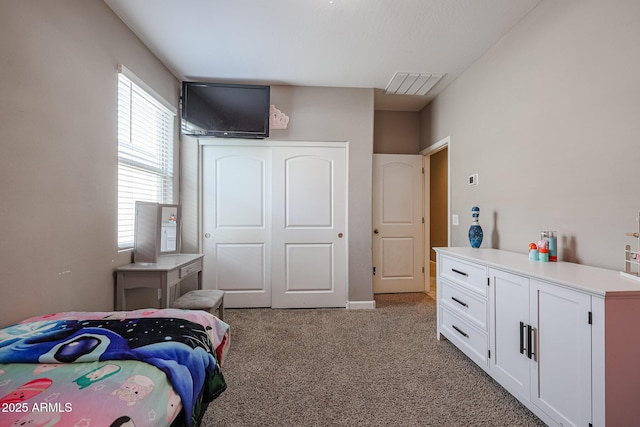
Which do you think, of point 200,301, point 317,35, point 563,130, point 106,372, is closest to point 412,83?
point 317,35

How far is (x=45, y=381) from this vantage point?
0.83 m

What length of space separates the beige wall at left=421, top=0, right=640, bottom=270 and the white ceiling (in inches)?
12.6

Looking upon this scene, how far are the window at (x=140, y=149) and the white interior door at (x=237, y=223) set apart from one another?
0.47 meters

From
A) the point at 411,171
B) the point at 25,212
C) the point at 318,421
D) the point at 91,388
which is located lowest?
the point at 318,421

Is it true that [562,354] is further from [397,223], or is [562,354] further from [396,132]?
[396,132]

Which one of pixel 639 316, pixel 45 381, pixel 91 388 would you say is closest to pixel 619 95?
pixel 639 316

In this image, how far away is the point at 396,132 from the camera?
403cm

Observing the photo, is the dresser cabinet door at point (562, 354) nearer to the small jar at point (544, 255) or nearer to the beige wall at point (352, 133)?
the small jar at point (544, 255)

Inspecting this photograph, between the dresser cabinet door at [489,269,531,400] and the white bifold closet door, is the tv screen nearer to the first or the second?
the white bifold closet door

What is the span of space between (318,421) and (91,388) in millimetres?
1160

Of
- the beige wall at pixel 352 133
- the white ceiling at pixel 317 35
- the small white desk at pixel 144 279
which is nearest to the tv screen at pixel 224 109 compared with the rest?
the white ceiling at pixel 317 35

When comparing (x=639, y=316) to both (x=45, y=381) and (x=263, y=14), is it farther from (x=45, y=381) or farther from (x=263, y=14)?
(x=263, y=14)

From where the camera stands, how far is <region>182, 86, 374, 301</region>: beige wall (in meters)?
3.26

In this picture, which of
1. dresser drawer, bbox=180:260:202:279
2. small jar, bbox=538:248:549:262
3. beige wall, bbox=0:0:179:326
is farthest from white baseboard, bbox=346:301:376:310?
beige wall, bbox=0:0:179:326
